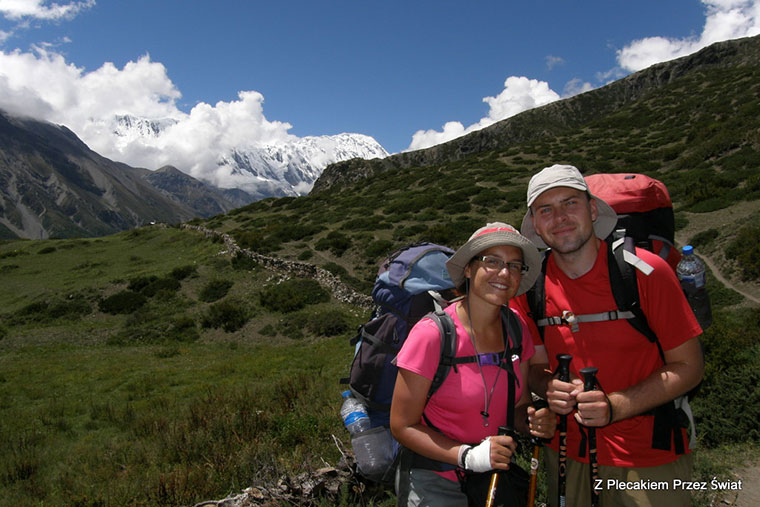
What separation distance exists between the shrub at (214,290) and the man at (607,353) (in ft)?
70.0

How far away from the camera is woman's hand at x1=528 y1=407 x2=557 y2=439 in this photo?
83.6 inches

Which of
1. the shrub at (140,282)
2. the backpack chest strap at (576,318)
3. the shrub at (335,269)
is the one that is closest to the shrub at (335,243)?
the shrub at (335,269)

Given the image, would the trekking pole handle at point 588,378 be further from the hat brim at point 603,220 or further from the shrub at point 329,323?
the shrub at point 329,323

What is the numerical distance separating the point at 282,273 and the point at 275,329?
233 inches

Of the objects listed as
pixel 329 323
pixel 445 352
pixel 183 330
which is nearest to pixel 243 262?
pixel 183 330

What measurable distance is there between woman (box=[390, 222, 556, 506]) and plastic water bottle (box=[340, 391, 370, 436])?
700 mm

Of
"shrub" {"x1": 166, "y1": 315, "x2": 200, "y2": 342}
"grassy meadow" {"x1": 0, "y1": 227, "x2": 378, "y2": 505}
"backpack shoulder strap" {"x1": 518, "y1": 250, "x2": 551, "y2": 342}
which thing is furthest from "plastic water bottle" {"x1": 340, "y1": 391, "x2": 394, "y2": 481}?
"shrub" {"x1": 166, "y1": 315, "x2": 200, "y2": 342}

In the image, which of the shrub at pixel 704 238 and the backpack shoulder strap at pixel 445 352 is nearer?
the backpack shoulder strap at pixel 445 352

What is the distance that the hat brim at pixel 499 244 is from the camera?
7.39 feet

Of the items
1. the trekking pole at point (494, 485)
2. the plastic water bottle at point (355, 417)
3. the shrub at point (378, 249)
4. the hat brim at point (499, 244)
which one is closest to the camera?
the trekking pole at point (494, 485)

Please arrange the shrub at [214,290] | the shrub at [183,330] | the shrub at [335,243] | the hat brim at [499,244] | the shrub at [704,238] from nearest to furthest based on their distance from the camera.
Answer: the hat brim at [499,244] < the shrub at [704,238] < the shrub at [183,330] < the shrub at [214,290] < the shrub at [335,243]

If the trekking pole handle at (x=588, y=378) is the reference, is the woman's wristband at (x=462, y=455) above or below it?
below

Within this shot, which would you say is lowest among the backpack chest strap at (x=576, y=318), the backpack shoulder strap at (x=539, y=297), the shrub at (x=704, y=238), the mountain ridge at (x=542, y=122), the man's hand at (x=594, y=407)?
the man's hand at (x=594, y=407)

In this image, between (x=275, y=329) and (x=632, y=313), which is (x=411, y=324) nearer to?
(x=632, y=313)
